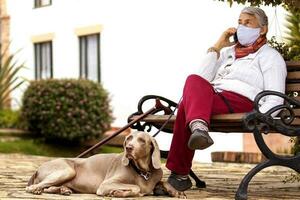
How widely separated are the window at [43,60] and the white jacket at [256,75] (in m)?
17.7

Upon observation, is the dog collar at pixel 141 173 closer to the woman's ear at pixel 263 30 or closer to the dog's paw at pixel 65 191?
the dog's paw at pixel 65 191

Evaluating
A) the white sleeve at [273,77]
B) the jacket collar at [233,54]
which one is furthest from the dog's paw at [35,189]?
the jacket collar at [233,54]

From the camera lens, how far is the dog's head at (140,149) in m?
6.61

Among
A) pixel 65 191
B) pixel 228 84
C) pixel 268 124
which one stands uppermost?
pixel 228 84

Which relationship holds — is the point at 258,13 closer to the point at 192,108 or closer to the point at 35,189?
the point at 192,108

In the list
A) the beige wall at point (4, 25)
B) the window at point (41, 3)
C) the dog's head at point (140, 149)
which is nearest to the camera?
the dog's head at point (140, 149)

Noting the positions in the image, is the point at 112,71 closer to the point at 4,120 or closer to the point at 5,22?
the point at 4,120

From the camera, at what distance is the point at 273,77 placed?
7.05 metres

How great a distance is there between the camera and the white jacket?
7.02 m

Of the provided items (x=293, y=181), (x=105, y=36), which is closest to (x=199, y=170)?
(x=293, y=181)

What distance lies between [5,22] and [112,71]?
6.07m

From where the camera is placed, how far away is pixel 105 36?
2200cm

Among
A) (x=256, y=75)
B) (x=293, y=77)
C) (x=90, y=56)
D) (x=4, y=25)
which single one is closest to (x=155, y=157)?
(x=256, y=75)

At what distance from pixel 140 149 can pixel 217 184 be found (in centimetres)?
214
